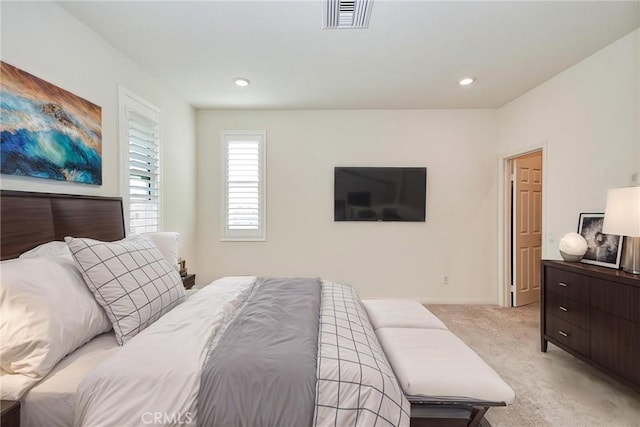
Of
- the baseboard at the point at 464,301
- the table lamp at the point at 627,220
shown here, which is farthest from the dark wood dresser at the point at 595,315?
the baseboard at the point at 464,301

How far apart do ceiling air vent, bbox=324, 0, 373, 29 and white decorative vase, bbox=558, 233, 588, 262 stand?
2.48m

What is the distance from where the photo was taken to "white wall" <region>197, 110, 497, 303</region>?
397 centimetres

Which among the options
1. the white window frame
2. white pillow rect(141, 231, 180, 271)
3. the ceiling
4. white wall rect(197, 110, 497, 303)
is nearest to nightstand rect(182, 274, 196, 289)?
white pillow rect(141, 231, 180, 271)

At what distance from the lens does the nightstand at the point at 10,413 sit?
3.17 feet

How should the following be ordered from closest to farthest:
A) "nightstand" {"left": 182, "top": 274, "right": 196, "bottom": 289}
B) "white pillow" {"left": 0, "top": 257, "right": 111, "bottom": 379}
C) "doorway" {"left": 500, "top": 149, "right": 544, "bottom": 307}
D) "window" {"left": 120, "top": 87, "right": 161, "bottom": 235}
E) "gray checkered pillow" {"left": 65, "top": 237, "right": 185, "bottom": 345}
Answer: "white pillow" {"left": 0, "top": 257, "right": 111, "bottom": 379}
"gray checkered pillow" {"left": 65, "top": 237, "right": 185, "bottom": 345}
"window" {"left": 120, "top": 87, "right": 161, "bottom": 235}
"nightstand" {"left": 182, "top": 274, "right": 196, "bottom": 289}
"doorway" {"left": 500, "top": 149, "right": 544, "bottom": 307}

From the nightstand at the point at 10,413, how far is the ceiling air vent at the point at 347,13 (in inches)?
99.4

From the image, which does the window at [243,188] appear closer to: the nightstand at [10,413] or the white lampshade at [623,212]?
the nightstand at [10,413]

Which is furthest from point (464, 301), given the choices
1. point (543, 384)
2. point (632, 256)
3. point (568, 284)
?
A: point (632, 256)

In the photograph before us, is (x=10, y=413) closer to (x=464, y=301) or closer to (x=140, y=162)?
(x=140, y=162)

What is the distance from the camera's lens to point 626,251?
2.13 meters

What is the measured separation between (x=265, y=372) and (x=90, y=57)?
2.64 meters

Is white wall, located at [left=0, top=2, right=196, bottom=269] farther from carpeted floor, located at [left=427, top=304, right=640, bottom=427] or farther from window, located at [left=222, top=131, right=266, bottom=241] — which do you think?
carpeted floor, located at [left=427, top=304, right=640, bottom=427]

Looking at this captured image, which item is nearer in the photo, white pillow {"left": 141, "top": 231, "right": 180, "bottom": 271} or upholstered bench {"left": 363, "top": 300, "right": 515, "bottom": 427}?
upholstered bench {"left": 363, "top": 300, "right": 515, "bottom": 427}

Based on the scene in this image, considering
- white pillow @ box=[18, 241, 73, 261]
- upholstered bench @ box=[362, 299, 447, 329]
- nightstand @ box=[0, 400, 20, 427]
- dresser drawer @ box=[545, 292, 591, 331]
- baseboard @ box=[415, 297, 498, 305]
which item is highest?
white pillow @ box=[18, 241, 73, 261]
